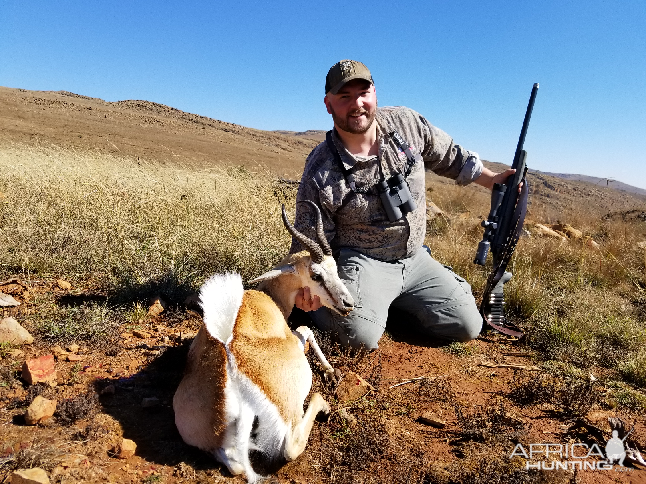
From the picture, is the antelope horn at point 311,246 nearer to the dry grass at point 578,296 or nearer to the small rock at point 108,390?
the small rock at point 108,390

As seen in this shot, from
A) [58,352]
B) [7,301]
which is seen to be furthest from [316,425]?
[7,301]

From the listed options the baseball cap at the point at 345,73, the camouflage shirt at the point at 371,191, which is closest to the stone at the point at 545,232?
the camouflage shirt at the point at 371,191

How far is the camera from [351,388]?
3.88 meters

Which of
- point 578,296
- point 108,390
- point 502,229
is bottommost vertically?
point 108,390

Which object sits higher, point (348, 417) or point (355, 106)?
point (355, 106)

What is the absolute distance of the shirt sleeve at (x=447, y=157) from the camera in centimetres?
534

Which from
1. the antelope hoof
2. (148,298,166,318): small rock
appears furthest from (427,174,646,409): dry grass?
(148,298,166,318): small rock

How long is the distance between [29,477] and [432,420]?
261 centimetres

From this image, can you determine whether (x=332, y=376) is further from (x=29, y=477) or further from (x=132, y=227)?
(x=132, y=227)

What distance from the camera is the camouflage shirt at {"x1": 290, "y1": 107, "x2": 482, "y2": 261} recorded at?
15.6 ft

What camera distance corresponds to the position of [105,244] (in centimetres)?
606

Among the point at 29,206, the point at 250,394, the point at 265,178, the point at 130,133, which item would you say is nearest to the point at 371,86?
the point at 250,394

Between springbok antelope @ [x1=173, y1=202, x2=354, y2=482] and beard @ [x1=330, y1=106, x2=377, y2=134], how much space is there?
6.90 feet

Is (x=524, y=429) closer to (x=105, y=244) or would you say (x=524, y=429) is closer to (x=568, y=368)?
(x=568, y=368)
